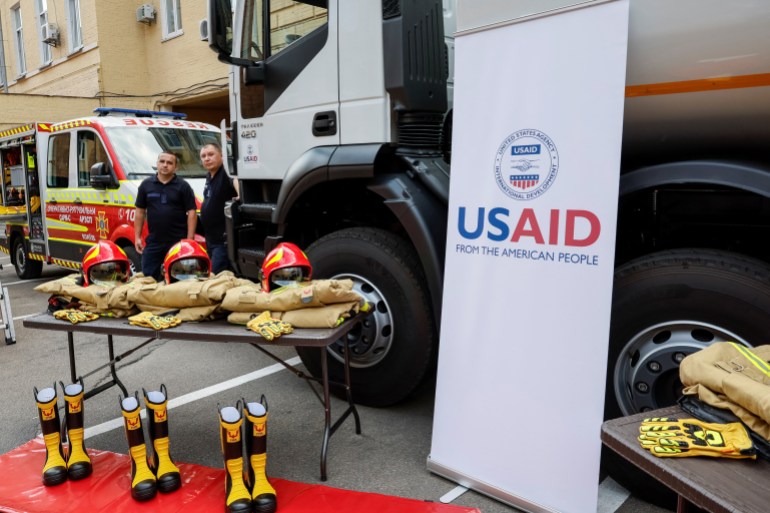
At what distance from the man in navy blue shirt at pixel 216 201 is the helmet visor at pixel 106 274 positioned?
1.82 metres

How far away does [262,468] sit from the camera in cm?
265

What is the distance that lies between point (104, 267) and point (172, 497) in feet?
4.71

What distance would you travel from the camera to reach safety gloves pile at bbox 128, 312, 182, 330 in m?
2.93

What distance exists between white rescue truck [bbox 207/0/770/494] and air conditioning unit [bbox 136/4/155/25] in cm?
1209

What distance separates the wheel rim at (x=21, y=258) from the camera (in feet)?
30.7

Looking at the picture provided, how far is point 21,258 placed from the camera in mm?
9508

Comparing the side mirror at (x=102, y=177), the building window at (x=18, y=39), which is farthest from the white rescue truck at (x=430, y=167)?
the building window at (x=18, y=39)

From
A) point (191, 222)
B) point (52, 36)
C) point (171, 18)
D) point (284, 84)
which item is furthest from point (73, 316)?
point (52, 36)

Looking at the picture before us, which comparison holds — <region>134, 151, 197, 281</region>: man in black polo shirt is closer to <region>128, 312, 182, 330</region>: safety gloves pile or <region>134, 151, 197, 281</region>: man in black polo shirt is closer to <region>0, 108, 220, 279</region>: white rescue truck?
<region>0, 108, 220, 279</region>: white rescue truck

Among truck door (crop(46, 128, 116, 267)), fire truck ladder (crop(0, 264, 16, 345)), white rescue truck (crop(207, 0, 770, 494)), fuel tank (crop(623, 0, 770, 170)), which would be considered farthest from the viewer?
truck door (crop(46, 128, 116, 267))

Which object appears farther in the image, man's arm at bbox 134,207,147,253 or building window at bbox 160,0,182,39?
building window at bbox 160,0,182,39

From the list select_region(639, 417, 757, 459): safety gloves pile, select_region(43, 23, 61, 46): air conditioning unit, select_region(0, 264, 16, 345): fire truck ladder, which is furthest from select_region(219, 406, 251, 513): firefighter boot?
select_region(43, 23, 61, 46): air conditioning unit

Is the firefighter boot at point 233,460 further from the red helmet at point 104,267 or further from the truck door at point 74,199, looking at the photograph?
the truck door at point 74,199

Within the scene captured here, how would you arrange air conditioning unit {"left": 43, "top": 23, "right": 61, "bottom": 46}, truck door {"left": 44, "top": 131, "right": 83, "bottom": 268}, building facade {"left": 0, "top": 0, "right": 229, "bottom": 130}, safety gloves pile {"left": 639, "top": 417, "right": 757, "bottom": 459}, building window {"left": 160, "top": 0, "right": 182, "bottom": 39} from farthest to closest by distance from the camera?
air conditioning unit {"left": 43, "top": 23, "right": 61, "bottom": 46} < building window {"left": 160, "top": 0, "right": 182, "bottom": 39} < building facade {"left": 0, "top": 0, "right": 229, "bottom": 130} < truck door {"left": 44, "top": 131, "right": 83, "bottom": 268} < safety gloves pile {"left": 639, "top": 417, "right": 757, "bottom": 459}
